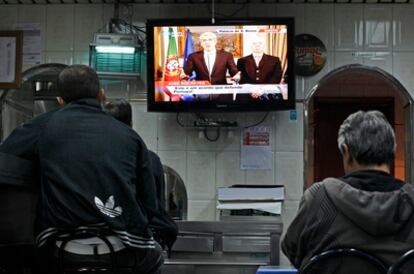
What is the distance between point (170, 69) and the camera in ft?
15.0

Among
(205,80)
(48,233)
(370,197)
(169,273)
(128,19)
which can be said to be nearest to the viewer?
(370,197)

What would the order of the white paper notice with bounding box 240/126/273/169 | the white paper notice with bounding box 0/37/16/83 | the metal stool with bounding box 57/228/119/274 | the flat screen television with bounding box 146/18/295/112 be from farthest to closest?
1. the white paper notice with bounding box 0/37/16/83
2. the white paper notice with bounding box 240/126/273/169
3. the flat screen television with bounding box 146/18/295/112
4. the metal stool with bounding box 57/228/119/274

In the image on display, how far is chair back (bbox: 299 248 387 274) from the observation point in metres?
1.87

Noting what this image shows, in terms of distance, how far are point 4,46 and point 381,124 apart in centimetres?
371

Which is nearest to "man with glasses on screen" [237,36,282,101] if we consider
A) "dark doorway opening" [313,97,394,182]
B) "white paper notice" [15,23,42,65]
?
"white paper notice" [15,23,42,65]

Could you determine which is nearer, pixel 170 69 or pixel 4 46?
pixel 170 69

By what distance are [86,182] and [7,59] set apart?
3207mm

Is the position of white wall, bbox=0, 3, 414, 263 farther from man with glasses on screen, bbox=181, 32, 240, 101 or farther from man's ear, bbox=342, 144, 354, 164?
man's ear, bbox=342, 144, 354, 164

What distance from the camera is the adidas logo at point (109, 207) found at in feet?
6.73

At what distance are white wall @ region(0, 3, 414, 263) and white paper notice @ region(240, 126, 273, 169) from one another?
0.04 m

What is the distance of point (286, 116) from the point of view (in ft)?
15.7

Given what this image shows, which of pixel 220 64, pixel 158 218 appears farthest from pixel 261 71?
pixel 158 218

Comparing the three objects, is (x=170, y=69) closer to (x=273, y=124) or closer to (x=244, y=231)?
(x=273, y=124)

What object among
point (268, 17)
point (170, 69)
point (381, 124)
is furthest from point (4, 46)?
point (381, 124)
